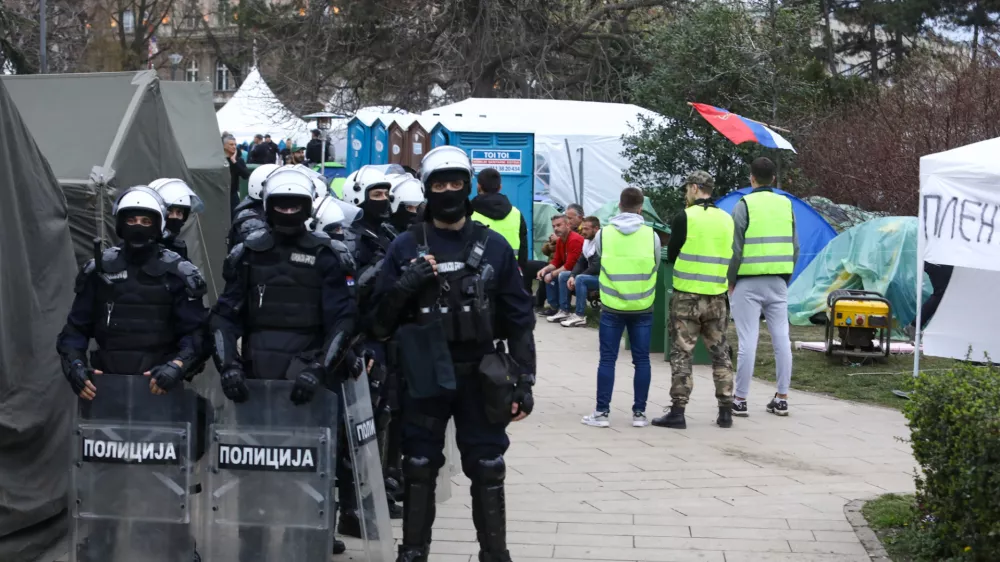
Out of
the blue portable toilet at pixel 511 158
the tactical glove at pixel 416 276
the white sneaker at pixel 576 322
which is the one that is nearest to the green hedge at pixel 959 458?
the tactical glove at pixel 416 276

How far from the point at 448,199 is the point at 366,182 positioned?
1925mm

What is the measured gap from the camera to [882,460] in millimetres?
8906

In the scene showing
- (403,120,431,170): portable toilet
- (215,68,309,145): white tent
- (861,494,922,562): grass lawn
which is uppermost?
(215,68,309,145): white tent

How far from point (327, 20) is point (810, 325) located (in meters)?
18.9

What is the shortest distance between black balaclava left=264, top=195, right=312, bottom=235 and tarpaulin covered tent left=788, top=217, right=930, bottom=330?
406 inches

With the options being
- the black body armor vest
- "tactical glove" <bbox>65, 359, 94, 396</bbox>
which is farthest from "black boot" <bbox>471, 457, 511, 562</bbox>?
"tactical glove" <bbox>65, 359, 94, 396</bbox>

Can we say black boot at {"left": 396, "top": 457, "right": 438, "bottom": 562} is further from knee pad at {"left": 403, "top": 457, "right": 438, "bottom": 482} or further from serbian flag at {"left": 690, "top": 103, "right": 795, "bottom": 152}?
serbian flag at {"left": 690, "top": 103, "right": 795, "bottom": 152}

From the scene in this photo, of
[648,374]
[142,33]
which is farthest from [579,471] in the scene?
[142,33]

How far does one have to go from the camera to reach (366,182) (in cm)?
732

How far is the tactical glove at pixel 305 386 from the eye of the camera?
5.49 metres

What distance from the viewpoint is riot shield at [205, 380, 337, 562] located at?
5574mm

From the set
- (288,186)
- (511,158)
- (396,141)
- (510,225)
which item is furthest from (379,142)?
(288,186)

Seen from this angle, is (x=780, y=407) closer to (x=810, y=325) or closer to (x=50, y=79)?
(x=810, y=325)

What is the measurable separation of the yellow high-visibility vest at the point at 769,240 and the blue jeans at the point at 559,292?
6341 mm
